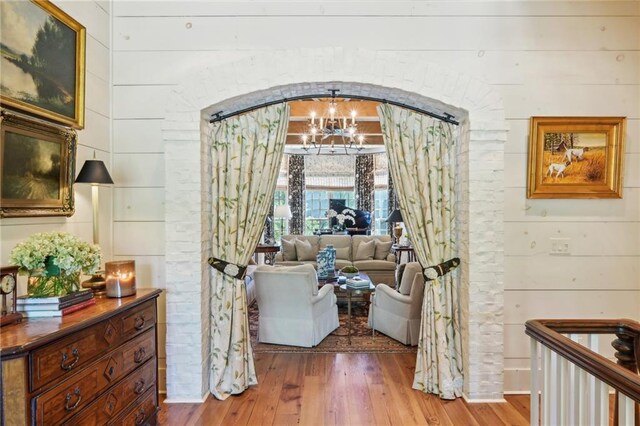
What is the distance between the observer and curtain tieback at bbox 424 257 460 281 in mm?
2844

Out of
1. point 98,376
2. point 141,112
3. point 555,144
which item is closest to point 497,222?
point 555,144

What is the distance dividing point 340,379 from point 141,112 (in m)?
2.83

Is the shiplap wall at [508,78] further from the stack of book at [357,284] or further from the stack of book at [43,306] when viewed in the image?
the stack of book at [357,284]

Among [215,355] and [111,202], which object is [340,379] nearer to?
[215,355]

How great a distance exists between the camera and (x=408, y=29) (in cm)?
280

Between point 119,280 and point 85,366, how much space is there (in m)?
0.59

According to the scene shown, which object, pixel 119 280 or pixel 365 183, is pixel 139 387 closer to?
pixel 119 280

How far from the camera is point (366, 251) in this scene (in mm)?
7258

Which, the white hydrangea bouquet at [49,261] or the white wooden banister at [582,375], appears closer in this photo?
the white wooden banister at [582,375]

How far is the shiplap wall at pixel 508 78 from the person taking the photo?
2.80 m

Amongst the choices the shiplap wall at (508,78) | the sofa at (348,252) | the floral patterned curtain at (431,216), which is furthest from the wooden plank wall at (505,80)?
the sofa at (348,252)

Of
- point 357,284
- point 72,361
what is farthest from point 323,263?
point 72,361

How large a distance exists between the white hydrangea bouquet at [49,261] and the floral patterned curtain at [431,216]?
2283mm

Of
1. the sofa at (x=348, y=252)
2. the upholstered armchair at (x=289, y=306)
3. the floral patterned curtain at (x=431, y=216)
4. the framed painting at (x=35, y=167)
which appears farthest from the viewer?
the sofa at (x=348, y=252)
